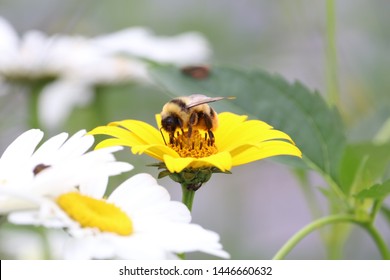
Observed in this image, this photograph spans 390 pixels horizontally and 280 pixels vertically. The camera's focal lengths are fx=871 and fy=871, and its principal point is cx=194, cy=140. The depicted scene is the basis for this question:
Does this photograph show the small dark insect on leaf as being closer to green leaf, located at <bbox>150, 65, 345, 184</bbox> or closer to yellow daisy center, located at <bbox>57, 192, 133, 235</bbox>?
green leaf, located at <bbox>150, 65, 345, 184</bbox>

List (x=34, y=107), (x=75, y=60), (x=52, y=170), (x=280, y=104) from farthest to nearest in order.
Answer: (x=75, y=60)
(x=34, y=107)
(x=280, y=104)
(x=52, y=170)

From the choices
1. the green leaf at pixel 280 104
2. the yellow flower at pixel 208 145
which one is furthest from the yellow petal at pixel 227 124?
the green leaf at pixel 280 104

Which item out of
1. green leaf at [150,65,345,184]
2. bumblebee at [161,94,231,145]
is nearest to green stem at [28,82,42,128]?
green leaf at [150,65,345,184]

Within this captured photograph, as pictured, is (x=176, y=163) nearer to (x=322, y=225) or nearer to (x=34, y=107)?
(x=322, y=225)

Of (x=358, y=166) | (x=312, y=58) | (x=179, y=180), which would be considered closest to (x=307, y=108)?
(x=358, y=166)

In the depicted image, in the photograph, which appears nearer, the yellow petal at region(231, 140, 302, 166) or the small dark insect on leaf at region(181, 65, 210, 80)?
the yellow petal at region(231, 140, 302, 166)

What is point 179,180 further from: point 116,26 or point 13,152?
point 116,26

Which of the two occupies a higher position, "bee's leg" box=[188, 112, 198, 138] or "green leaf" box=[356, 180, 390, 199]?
"bee's leg" box=[188, 112, 198, 138]

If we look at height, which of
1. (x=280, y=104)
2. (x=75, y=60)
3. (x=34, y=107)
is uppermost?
(x=75, y=60)

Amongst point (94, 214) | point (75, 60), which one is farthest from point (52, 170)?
point (75, 60)
